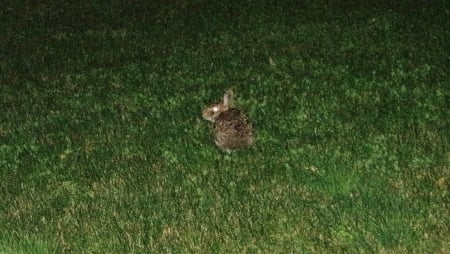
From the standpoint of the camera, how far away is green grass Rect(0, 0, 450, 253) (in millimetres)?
5629

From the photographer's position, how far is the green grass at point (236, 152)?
18.5 feet

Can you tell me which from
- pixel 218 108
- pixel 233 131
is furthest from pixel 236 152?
pixel 218 108

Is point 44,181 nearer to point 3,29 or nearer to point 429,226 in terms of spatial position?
point 429,226

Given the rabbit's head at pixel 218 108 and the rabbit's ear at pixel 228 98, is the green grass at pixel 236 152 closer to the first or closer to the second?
the rabbit's head at pixel 218 108

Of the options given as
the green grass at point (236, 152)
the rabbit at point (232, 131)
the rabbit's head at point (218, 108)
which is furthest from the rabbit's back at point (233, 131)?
the rabbit's head at point (218, 108)

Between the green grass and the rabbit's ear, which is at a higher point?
the rabbit's ear

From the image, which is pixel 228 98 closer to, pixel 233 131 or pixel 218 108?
pixel 218 108

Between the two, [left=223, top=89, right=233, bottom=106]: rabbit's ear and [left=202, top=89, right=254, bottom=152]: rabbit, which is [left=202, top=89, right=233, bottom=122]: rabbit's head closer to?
[left=223, top=89, right=233, bottom=106]: rabbit's ear

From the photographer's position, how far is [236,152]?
6902mm

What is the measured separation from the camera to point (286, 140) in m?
7.14

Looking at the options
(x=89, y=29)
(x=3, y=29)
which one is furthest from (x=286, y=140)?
(x=3, y=29)

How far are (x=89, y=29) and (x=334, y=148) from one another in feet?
22.5

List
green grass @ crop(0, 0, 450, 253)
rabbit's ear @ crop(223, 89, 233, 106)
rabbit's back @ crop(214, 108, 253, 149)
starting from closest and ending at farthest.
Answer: green grass @ crop(0, 0, 450, 253)
rabbit's back @ crop(214, 108, 253, 149)
rabbit's ear @ crop(223, 89, 233, 106)

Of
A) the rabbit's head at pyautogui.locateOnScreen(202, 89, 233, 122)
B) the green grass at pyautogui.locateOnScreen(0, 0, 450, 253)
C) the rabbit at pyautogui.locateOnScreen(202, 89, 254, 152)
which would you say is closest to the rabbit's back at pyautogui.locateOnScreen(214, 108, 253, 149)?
the rabbit at pyautogui.locateOnScreen(202, 89, 254, 152)
